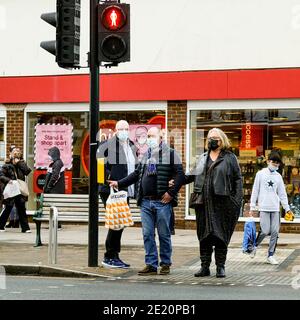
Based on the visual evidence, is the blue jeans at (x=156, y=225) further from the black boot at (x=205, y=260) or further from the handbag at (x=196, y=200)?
the black boot at (x=205, y=260)

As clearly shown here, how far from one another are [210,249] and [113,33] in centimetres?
324

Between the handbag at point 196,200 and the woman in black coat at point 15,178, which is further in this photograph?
the woman in black coat at point 15,178

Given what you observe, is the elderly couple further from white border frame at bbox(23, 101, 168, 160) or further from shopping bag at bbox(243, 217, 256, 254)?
white border frame at bbox(23, 101, 168, 160)

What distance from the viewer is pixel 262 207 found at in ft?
42.6

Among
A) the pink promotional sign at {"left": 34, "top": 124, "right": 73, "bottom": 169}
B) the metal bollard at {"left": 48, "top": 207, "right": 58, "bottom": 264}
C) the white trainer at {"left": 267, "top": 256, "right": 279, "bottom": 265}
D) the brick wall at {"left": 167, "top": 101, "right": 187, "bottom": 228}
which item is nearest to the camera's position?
the metal bollard at {"left": 48, "top": 207, "right": 58, "bottom": 264}

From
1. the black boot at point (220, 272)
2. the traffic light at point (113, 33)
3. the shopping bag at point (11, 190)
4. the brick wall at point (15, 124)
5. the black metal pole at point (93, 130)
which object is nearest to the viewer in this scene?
the black boot at point (220, 272)

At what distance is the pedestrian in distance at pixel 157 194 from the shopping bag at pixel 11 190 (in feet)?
22.7

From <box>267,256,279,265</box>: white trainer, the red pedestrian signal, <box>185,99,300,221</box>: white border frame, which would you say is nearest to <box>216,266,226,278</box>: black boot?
<box>267,256,279,265</box>: white trainer

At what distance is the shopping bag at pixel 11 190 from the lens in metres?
17.8

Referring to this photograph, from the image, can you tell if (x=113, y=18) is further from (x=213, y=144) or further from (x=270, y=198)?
(x=270, y=198)

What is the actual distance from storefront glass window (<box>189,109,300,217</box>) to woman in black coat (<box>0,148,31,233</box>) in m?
3.75

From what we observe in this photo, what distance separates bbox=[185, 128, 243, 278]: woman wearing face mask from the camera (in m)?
10.9

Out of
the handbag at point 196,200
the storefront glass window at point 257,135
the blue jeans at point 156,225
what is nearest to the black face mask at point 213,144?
the handbag at point 196,200
